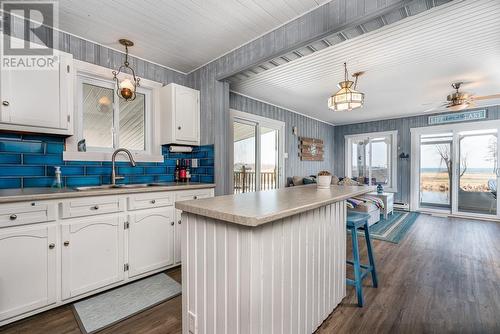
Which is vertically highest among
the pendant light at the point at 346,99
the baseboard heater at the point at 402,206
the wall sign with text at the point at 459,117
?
the wall sign with text at the point at 459,117

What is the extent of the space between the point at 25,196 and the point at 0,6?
64.7 inches

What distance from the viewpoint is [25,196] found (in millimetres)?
1628

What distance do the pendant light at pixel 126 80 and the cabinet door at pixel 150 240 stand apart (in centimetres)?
133

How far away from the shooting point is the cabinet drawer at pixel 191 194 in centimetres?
257

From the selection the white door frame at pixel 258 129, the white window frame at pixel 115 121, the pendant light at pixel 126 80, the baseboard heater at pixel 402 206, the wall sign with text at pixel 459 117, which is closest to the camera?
the white window frame at pixel 115 121

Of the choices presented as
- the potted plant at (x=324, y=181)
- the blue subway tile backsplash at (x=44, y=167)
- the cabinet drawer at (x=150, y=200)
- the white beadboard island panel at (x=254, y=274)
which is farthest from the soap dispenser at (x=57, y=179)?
the potted plant at (x=324, y=181)

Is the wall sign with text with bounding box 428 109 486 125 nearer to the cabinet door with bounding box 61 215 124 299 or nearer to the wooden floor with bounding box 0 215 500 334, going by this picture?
the wooden floor with bounding box 0 215 500 334

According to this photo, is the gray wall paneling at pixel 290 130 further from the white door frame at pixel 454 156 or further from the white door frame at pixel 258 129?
the white door frame at pixel 454 156

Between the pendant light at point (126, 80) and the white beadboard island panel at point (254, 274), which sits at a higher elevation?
the pendant light at point (126, 80)

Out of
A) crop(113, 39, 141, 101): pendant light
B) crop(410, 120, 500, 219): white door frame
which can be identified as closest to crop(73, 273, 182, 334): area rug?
crop(113, 39, 141, 101): pendant light

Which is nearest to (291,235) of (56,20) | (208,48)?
(208,48)

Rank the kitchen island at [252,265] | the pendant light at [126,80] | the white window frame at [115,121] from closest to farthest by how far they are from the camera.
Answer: the kitchen island at [252,265], the white window frame at [115,121], the pendant light at [126,80]

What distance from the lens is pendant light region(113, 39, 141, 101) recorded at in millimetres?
2512

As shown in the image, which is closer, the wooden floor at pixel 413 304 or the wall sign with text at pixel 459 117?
the wooden floor at pixel 413 304
